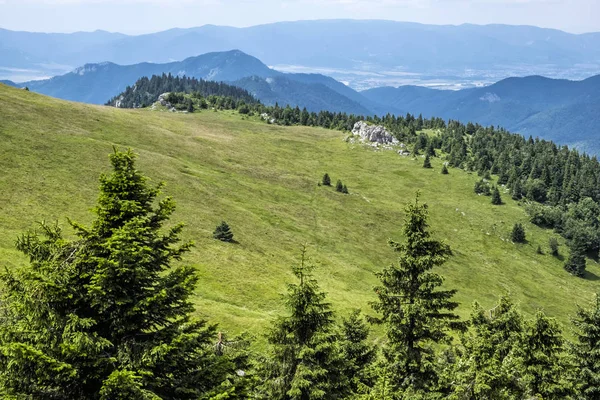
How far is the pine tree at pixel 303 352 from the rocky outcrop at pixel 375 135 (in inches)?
6354

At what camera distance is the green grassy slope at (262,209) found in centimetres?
4878

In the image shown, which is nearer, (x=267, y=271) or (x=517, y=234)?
(x=267, y=271)

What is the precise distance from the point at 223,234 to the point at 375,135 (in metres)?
128

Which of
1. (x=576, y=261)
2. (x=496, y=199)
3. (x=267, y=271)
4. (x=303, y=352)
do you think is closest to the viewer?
(x=303, y=352)

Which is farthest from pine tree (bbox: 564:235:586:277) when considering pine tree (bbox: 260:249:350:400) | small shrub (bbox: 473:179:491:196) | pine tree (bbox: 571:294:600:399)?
A: pine tree (bbox: 260:249:350:400)

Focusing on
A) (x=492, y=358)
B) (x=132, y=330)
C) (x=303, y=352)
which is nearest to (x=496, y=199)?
(x=492, y=358)

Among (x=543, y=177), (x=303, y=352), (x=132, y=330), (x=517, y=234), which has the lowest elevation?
(x=517, y=234)

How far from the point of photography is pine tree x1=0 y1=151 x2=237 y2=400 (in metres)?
10.5

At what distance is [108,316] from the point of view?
11.8m

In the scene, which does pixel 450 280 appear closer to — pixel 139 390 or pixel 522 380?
pixel 522 380

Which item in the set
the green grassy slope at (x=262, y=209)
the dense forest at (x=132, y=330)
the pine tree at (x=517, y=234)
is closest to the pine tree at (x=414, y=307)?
the dense forest at (x=132, y=330)

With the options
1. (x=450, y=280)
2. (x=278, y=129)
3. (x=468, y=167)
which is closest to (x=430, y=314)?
(x=450, y=280)

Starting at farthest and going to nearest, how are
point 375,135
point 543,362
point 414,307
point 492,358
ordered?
1. point 375,135
2. point 543,362
3. point 414,307
4. point 492,358

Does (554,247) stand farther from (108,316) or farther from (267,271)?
(108,316)
